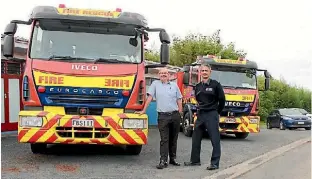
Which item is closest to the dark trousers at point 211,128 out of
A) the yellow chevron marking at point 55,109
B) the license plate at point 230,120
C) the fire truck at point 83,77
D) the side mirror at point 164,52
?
the fire truck at point 83,77

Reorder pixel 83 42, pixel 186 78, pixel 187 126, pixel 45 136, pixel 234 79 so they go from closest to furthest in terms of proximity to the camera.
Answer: pixel 45 136
pixel 83 42
pixel 186 78
pixel 234 79
pixel 187 126

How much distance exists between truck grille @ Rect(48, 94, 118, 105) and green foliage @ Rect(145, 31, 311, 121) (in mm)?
28818

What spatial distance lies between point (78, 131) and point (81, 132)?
7 cm

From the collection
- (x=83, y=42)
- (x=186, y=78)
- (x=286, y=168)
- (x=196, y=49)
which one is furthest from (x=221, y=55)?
(x=83, y=42)

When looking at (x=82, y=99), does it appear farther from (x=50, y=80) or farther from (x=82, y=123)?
(x=50, y=80)

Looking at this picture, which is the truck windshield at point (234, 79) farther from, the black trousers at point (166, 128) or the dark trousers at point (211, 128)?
the black trousers at point (166, 128)

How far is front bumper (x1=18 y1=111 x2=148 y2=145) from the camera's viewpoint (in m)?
8.58

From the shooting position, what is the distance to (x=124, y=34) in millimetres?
9422

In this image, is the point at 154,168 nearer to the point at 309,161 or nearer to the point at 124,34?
the point at 124,34

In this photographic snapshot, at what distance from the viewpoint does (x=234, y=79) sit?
52.9 ft

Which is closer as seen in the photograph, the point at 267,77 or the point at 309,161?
the point at 309,161

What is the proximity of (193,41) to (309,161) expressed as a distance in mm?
30133

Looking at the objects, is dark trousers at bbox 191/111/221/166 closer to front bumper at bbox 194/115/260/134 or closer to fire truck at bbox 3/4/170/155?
fire truck at bbox 3/4/170/155

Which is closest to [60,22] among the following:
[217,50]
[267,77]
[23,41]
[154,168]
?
[154,168]
